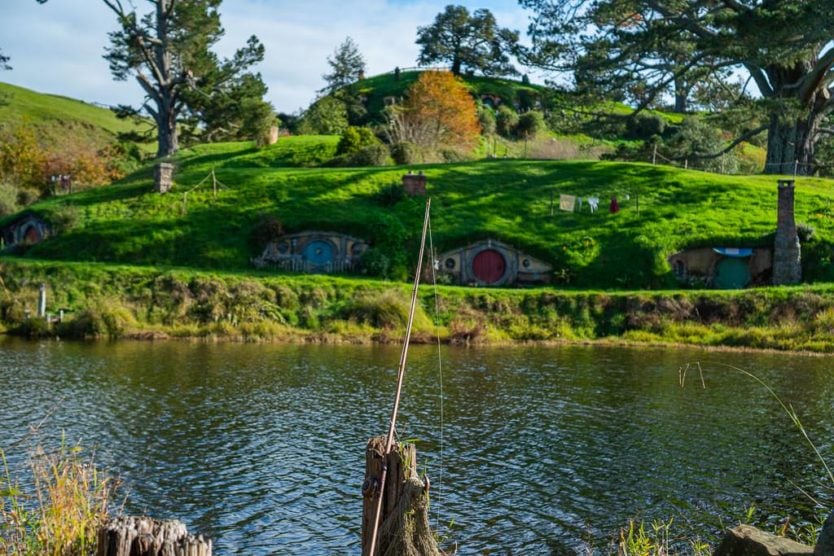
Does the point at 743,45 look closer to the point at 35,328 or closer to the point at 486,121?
the point at 35,328

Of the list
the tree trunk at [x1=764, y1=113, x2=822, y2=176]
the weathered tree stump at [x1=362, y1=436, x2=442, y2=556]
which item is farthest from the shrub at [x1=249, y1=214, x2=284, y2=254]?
the weathered tree stump at [x1=362, y1=436, x2=442, y2=556]

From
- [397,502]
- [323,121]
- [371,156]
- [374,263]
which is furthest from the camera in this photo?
[323,121]

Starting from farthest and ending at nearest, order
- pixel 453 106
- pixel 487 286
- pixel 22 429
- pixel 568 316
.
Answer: pixel 453 106, pixel 487 286, pixel 568 316, pixel 22 429

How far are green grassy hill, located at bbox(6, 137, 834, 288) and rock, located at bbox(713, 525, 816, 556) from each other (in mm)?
42455

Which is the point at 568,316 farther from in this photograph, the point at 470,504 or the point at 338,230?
the point at 470,504

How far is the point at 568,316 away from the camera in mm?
45188

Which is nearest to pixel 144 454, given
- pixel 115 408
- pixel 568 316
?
pixel 115 408

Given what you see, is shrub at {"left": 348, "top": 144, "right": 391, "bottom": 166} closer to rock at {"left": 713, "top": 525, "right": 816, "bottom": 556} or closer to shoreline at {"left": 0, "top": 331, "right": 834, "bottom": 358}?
shoreline at {"left": 0, "top": 331, "right": 834, "bottom": 358}

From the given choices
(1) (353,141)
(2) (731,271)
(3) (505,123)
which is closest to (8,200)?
(1) (353,141)

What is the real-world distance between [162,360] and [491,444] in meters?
17.5

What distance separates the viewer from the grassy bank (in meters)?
41.5

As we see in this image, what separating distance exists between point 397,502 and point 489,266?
4331 cm

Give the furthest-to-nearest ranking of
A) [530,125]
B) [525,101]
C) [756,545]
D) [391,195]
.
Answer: [525,101] < [530,125] < [391,195] < [756,545]

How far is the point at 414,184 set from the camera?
5934cm
